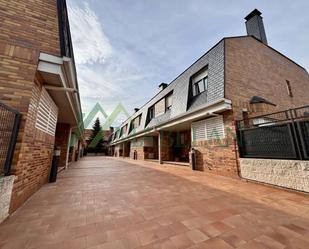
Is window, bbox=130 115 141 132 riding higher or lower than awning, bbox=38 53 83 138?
higher

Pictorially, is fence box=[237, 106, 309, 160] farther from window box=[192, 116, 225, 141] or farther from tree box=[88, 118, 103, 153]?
tree box=[88, 118, 103, 153]

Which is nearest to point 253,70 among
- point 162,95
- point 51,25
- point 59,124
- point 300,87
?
point 300,87

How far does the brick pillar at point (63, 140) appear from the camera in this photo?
8.02 metres

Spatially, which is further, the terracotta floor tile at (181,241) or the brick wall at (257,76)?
the brick wall at (257,76)

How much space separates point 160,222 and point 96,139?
3378 cm

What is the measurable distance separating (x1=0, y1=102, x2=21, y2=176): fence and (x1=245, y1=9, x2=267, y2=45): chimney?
39.1ft

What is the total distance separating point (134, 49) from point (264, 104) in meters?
6.94

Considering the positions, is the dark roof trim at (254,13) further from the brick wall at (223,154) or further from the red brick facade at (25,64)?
the red brick facade at (25,64)

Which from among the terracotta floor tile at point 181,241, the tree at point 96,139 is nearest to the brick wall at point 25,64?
the terracotta floor tile at point 181,241

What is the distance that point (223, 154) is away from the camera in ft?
17.7

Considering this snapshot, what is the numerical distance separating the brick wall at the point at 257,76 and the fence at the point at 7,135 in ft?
20.2

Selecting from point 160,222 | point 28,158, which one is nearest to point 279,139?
point 160,222

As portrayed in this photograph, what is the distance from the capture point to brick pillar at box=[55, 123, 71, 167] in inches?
316

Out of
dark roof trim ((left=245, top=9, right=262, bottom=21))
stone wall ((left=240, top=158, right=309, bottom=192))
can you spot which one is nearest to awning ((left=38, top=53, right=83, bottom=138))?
stone wall ((left=240, top=158, right=309, bottom=192))
